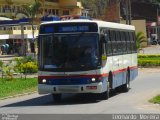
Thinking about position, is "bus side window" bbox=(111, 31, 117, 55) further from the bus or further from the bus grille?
the bus grille

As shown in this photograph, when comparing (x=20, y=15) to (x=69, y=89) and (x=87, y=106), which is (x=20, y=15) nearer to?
(x=69, y=89)

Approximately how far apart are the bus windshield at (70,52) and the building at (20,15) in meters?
50.8

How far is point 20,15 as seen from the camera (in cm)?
8006

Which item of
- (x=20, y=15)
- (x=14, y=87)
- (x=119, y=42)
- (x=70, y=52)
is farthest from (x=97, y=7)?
(x=70, y=52)

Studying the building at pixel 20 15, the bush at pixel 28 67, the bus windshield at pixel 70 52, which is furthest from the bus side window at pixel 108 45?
the building at pixel 20 15

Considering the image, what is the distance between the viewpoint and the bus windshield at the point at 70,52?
20.0 meters

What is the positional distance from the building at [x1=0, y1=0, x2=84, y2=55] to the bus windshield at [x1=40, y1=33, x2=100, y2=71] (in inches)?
2000

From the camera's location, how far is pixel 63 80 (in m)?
20.0

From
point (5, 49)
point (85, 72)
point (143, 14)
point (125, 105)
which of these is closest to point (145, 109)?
point (125, 105)

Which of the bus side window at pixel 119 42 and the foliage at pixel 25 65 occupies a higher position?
the bus side window at pixel 119 42

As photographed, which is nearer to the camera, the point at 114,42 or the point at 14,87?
the point at 114,42

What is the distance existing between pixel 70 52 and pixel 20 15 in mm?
60842

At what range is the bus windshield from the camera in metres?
20.0

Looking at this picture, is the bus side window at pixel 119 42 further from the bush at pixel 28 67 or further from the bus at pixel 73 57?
the bush at pixel 28 67
